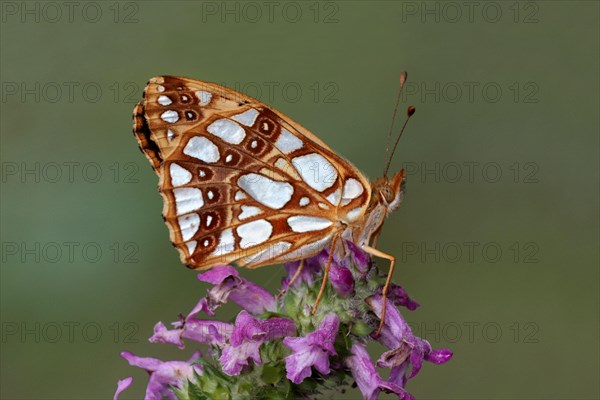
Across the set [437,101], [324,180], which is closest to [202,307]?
[324,180]

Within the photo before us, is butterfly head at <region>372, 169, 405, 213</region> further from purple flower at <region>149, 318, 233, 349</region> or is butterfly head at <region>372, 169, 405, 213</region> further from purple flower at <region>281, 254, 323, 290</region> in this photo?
purple flower at <region>149, 318, 233, 349</region>

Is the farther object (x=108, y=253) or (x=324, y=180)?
(x=108, y=253)

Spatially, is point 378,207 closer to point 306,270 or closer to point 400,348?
point 306,270

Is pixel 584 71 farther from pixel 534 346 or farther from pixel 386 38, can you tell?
pixel 534 346

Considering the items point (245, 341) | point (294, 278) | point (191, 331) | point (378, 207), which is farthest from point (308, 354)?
point (378, 207)

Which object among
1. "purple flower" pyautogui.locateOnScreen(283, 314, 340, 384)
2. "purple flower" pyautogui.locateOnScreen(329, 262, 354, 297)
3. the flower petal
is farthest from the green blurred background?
"purple flower" pyautogui.locateOnScreen(283, 314, 340, 384)

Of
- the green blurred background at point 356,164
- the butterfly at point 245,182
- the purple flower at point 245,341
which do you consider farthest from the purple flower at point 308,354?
the green blurred background at point 356,164
